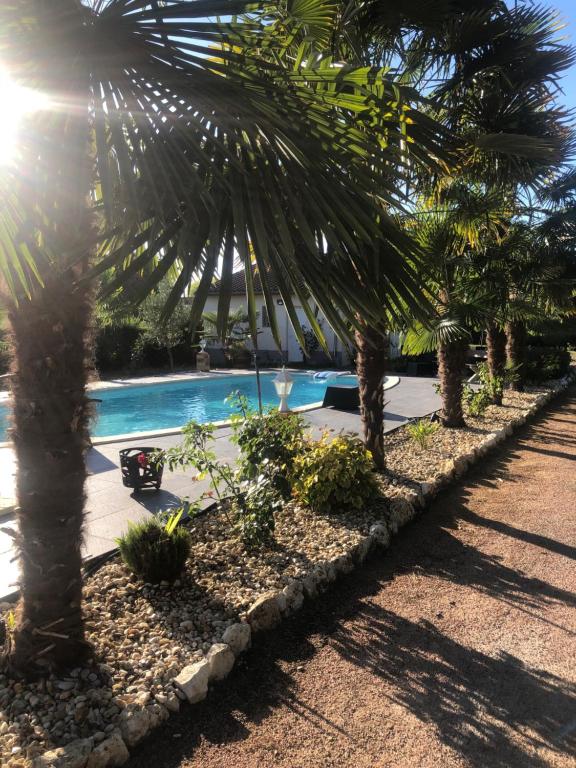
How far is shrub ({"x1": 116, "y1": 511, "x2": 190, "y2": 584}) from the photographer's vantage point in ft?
13.2

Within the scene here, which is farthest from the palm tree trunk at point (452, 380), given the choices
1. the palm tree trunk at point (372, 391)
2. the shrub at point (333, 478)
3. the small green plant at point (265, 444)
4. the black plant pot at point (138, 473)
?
the black plant pot at point (138, 473)

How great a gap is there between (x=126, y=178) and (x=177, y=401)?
16438 millimetres

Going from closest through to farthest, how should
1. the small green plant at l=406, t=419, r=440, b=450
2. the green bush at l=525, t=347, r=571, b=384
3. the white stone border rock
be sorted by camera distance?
the white stone border rock → the small green plant at l=406, t=419, r=440, b=450 → the green bush at l=525, t=347, r=571, b=384

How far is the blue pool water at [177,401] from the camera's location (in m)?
14.6

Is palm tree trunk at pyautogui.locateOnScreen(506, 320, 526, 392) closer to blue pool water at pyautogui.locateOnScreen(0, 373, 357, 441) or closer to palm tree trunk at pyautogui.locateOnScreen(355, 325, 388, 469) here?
blue pool water at pyautogui.locateOnScreen(0, 373, 357, 441)

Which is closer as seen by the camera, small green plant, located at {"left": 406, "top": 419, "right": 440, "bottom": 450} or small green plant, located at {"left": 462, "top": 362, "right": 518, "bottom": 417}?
small green plant, located at {"left": 406, "top": 419, "right": 440, "bottom": 450}

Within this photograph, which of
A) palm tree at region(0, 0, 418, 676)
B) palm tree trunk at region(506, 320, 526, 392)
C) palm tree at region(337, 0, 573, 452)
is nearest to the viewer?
palm tree at region(0, 0, 418, 676)

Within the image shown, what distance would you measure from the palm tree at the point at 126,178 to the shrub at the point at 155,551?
47.9 inches

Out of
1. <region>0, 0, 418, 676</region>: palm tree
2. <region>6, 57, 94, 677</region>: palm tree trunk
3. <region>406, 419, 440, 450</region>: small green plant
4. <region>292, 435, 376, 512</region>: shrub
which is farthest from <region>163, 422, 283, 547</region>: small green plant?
<region>406, 419, 440, 450</region>: small green plant

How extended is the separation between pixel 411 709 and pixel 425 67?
23.9 ft

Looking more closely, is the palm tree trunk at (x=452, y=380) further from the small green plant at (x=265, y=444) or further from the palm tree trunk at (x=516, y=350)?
the palm tree trunk at (x=516, y=350)

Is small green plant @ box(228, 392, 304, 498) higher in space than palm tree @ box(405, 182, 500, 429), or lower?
lower

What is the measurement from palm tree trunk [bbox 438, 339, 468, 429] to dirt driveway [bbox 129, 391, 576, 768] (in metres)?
4.78

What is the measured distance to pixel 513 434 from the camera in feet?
35.7
